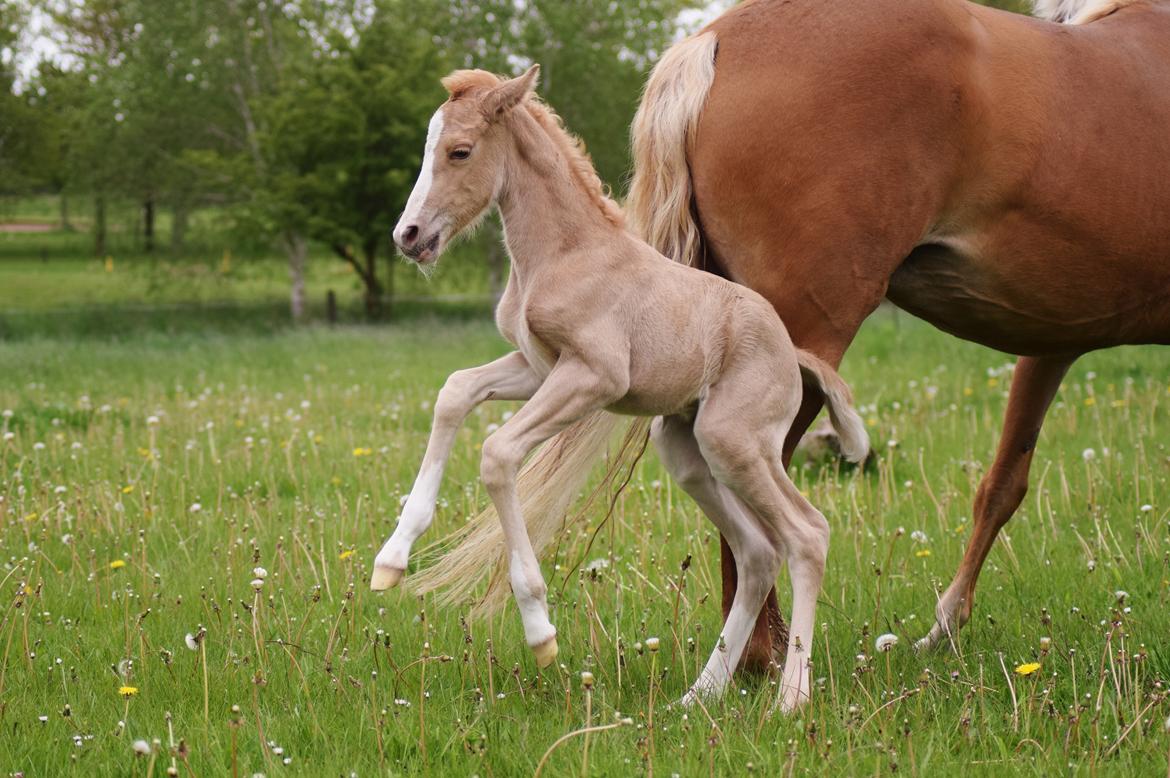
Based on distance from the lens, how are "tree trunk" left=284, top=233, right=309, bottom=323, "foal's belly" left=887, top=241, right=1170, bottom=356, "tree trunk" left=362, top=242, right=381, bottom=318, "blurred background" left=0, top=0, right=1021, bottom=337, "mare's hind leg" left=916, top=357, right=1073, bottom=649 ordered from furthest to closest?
"tree trunk" left=284, top=233, right=309, bottom=323 → "tree trunk" left=362, top=242, right=381, bottom=318 → "blurred background" left=0, top=0, right=1021, bottom=337 → "mare's hind leg" left=916, top=357, right=1073, bottom=649 → "foal's belly" left=887, top=241, right=1170, bottom=356

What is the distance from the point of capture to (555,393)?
2.97m

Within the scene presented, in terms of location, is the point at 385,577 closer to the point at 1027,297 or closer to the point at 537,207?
the point at 537,207

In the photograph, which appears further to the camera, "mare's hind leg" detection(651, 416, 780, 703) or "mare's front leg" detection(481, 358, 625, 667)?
"mare's hind leg" detection(651, 416, 780, 703)

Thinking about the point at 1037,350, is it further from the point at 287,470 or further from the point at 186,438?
the point at 186,438

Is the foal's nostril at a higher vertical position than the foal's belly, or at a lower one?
higher

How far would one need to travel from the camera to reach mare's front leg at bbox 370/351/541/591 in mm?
2750

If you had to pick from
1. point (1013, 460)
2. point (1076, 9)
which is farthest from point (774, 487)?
point (1076, 9)

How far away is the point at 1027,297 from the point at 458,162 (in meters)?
1.95

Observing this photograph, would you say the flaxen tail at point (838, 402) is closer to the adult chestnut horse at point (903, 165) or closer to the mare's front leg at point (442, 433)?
the adult chestnut horse at point (903, 165)

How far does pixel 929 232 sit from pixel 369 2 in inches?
1216

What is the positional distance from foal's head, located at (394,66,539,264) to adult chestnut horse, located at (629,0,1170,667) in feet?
2.57

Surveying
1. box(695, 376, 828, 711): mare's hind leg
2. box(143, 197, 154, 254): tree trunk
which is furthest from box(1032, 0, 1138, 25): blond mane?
box(143, 197, 154, 254): tree trunk

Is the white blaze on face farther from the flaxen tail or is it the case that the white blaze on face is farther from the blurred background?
the blurred background

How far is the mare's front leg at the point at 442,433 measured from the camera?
2750 mm
